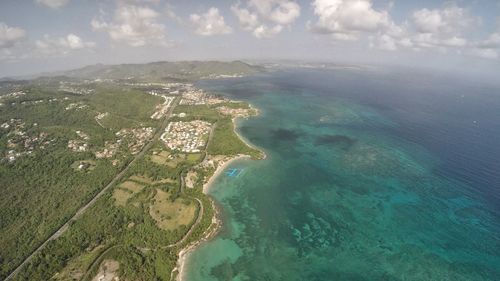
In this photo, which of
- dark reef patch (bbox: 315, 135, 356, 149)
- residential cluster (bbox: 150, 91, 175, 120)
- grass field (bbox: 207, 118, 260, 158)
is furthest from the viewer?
residential cluster (bbox: 150, 91, 175, 120)

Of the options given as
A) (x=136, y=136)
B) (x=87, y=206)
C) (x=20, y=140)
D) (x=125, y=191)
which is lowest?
(x=87, y=206)

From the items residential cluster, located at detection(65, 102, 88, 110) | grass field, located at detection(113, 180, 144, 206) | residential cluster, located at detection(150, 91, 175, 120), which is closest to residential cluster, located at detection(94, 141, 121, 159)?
grass field, located at detection(113, 180, 144, 206)

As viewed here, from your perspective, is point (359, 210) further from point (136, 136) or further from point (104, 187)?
point (136, 136)

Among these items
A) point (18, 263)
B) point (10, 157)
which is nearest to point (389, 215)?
point (18, 263)

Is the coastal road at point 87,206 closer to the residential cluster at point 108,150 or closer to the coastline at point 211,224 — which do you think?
the residential cluster at point 108,150

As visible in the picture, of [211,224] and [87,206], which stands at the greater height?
[87,206]

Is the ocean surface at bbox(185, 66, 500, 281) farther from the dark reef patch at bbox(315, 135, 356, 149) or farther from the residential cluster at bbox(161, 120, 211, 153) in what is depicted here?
the residential cluster at bbox(161, 120, 211, 153)

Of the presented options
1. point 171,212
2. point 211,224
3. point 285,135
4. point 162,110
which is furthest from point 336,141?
point 162,110
